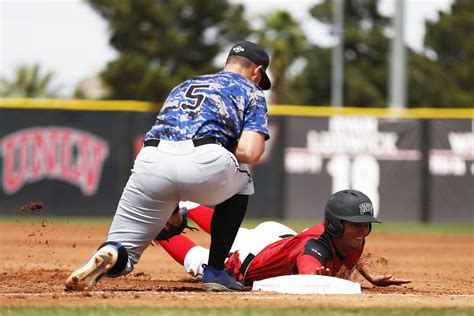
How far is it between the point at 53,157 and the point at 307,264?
11.6 meters

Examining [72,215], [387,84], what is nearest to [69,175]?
[72,215]

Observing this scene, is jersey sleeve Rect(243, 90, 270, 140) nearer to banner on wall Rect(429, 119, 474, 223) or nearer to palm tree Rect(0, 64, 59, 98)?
banner on wall Rect(429, 119, 474, 223)

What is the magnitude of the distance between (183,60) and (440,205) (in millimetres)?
28168

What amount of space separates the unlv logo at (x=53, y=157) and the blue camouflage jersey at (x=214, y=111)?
37.3 feet

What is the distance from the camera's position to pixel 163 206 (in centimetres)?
604

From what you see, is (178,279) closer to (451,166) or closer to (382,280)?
(382,280)

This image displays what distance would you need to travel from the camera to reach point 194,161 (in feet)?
19.3

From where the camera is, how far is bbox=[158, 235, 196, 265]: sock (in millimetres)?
7281

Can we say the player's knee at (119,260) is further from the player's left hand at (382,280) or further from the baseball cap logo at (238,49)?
the player's left hand at (382,280)

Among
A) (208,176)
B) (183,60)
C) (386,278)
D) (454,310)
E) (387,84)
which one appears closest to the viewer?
(454,310)

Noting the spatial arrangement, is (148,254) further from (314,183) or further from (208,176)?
(314,183)

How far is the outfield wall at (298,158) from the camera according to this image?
17.3 m

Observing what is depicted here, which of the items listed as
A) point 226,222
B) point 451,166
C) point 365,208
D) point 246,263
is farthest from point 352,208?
point 451,166

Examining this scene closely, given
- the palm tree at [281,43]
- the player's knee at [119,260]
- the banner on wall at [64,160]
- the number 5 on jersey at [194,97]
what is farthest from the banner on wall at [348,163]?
the palm tree at [281,43]
